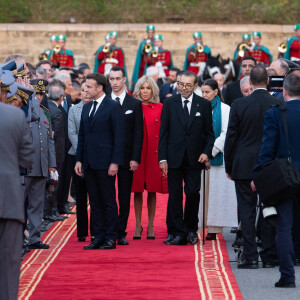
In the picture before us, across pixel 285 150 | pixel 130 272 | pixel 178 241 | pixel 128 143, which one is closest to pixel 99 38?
pixel 128 143

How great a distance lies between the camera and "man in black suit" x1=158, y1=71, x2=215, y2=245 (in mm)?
12711

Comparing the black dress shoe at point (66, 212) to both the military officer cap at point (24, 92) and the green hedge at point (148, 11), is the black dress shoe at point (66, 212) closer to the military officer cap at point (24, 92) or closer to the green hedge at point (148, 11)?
the military officer cap at point (24, 92)

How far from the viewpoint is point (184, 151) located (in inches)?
500

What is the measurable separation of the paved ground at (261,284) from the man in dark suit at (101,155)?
175 cm

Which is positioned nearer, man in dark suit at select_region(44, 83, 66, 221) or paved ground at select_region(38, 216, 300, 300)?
paved ground at select_region(38, 216, 300, 300)

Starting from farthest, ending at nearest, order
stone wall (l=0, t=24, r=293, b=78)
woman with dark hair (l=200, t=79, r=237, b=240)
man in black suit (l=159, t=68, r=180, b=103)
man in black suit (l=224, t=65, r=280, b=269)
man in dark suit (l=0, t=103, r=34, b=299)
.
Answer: stone wall (l=0, t=24, r=293, b=78) → man in black suit (l=159, t=68, r=180, b=103) → woman with dark hair (l=200, t=79, r=237, b=240) → man in black suit (l=224, t=65, r=280, b=269) → man in dark suit (l=0, t=103, r=34, b=299)

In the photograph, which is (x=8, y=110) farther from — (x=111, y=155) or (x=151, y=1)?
(x=151, y=1)

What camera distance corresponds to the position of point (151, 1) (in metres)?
39.4

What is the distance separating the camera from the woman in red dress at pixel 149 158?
526 inches

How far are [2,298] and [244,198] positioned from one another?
3880mm

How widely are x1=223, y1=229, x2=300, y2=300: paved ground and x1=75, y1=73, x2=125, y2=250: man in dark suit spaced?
175cm

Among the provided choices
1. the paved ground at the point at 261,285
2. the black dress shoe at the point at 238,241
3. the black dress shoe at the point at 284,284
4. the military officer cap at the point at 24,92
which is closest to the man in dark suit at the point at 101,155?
the black dress shoe at the point at 238,241

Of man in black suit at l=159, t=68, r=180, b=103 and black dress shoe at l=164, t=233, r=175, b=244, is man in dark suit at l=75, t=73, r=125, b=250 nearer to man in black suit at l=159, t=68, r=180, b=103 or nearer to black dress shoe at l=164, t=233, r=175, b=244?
black dress shoe at l=164, t=233, r=175, b=244

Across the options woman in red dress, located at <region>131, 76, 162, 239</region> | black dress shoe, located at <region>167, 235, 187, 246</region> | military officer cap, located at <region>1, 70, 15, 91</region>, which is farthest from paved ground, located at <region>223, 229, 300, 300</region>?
military officer cap, located at <region>1, 70, 15, 91</region>
